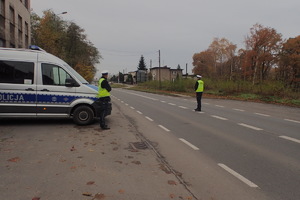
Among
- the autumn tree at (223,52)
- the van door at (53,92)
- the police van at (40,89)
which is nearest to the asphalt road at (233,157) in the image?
the police van at (40,89)

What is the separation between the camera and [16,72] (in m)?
7.54

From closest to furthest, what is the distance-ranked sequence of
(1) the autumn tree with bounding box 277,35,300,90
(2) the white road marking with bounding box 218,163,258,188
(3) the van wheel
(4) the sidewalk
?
1. (4) the sidewalk
2. (2) the white road marking with bounding box 218,163,258,188
3. (3) the van wheel
4. (1) the autumn tree with bounding box 277,35,300,90

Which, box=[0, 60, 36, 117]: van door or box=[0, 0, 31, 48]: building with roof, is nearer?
box=[0, 60, 36, 117]: van door

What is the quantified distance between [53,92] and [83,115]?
4.03ft

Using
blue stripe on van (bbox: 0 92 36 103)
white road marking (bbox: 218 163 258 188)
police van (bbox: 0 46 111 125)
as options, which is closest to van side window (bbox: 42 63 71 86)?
police van (bbox: 0 46 111 125)

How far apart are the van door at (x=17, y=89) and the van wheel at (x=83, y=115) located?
1.32 meters

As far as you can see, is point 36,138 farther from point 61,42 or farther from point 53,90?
point 61,42

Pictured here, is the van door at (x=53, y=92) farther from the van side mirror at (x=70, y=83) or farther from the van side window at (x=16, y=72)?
the van side window at (x=16, y=72)

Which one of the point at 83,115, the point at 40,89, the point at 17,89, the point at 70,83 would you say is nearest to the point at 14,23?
the point at 17,89

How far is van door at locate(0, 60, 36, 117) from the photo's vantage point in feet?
24.4

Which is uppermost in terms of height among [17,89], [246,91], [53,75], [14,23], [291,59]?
[14,23]

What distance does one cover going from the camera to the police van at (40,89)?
7.49 m

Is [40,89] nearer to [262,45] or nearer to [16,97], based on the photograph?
[16,97]

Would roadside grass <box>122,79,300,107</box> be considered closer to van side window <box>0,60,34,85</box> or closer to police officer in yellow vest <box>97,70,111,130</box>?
police officer in yellow vest <box>97,70,111,130</box>
